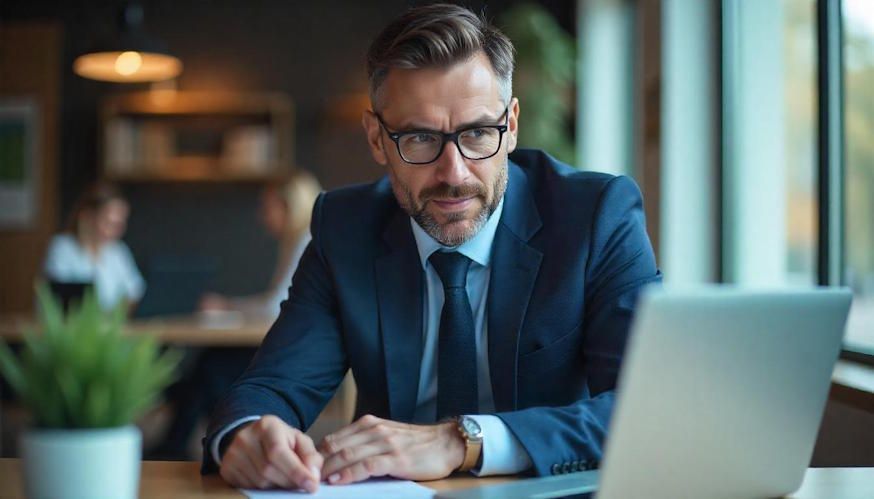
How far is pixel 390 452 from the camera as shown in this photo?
49.3 inches

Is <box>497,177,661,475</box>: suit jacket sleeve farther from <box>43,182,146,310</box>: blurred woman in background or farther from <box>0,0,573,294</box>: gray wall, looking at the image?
<box>0,0,573,294</box>: gray wall

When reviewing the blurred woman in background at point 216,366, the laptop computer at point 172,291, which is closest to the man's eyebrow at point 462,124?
the blurred woman in background at point 216,366

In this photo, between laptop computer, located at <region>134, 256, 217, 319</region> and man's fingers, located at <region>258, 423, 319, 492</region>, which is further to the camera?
laptop computer, located at <region>134, 256, 217, 319</region>

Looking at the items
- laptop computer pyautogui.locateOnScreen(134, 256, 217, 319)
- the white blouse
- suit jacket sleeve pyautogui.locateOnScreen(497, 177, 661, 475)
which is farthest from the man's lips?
the white blouse

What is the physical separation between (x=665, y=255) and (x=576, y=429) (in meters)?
2.51

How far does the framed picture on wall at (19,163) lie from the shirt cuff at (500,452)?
660 cm

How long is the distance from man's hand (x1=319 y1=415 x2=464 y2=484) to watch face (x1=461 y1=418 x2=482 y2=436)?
0.01m

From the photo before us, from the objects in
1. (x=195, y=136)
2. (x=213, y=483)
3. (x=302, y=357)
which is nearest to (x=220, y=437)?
(x=213, y=483)

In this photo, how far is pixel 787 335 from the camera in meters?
1.00

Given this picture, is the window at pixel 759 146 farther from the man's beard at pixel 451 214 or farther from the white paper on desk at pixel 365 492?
the white paper on desk at pixel 365 492

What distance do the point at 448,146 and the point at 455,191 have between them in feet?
0.28

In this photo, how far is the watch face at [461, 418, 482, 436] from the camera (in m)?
1.28

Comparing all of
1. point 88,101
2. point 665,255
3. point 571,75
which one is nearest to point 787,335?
point 665,255

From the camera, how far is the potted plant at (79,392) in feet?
3.02
